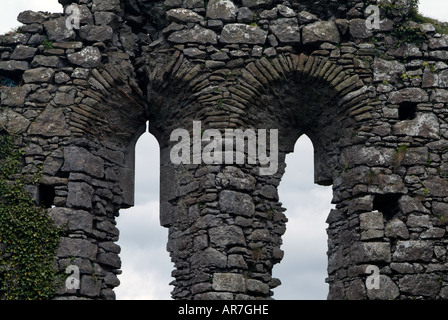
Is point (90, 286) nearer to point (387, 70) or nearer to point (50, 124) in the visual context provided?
point (50, 124)

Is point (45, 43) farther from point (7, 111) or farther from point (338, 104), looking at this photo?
point (338, 104)

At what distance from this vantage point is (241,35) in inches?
690

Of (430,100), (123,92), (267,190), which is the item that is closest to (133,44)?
(123,92)

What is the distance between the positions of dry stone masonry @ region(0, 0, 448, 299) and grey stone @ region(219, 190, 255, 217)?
23mm

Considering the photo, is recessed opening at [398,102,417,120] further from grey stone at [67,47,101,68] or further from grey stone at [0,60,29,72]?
grey stone at [0,60,29,72]

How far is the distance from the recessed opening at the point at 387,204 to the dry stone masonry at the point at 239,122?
2 centimetres

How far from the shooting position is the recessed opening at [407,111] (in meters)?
17.5

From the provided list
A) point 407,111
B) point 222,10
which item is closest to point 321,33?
point 222,10

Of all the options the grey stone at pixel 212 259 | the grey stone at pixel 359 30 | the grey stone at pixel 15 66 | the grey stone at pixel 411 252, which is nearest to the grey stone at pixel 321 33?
the grey stone at pixel 359 30

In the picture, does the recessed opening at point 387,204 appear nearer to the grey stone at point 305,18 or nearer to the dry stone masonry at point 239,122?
the dry stone masonry at point 239,122

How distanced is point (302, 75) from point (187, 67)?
1.96 m

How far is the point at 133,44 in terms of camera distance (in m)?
18.0

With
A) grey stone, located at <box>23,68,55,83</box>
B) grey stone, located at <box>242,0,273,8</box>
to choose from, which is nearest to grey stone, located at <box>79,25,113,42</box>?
grey stone, located at <box>23,68,55,83</box>

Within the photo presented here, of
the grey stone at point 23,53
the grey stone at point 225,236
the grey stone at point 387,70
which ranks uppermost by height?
the grey stone at point 23,53
